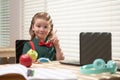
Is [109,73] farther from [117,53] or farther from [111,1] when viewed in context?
[111,1]

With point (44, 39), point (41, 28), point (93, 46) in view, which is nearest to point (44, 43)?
point (44, 39)

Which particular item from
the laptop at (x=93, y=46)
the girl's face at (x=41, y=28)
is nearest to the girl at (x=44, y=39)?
the girl's face at (x=41, y=28)

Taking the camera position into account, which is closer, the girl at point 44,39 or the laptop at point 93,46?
the laptop at point 93,46

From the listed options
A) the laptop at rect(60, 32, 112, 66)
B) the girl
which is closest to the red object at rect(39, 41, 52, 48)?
the girl

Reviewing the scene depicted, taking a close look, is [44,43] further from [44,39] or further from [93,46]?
[93,46]

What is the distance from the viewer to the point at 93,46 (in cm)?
137

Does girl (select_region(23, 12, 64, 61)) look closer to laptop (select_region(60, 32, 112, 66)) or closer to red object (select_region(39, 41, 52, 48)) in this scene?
red object (select_region(39, 41, 52, 48))

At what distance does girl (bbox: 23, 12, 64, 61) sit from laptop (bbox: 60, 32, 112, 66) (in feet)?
1.98

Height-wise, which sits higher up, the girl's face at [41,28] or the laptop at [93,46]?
the girl's face at [41,28]

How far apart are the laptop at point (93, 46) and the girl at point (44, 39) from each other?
0.60 meters

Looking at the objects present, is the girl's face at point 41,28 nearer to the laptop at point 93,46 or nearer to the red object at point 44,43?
the red object at point 44,43

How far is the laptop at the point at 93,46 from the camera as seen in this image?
1.35 meters

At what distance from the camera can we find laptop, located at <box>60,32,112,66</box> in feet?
4.43

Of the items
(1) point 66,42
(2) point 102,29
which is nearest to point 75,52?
(1) point 66,42
